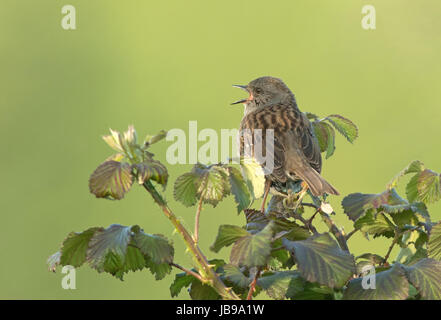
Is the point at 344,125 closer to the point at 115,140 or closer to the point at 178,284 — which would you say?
the point at 178,284

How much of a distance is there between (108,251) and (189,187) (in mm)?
265

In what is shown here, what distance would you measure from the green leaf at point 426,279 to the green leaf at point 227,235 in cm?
36

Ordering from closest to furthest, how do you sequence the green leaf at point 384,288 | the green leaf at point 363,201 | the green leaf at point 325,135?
1. the green leaf at point 384,288
2. the green leaf at point 363,201
3. the green leaf at point 325,135

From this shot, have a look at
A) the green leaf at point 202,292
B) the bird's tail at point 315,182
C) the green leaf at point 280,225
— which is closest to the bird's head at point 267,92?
the bird's tail at point 315,182

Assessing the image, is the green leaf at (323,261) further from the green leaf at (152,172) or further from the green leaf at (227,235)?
the green leaf at (152,172)

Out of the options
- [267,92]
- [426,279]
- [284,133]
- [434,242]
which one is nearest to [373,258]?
[434,242]

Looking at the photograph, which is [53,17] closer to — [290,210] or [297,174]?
[297,174]

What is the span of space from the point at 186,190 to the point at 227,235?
0.20 metres

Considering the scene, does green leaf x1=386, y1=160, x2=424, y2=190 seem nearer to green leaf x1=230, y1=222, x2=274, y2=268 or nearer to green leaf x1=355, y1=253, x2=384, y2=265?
green leaf x1=355, y1=253, x2=384, y2=265

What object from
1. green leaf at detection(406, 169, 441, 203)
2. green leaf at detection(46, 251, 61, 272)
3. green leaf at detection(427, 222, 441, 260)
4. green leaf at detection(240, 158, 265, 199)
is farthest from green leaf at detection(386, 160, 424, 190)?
green leaf at detection(46, 251, 61, 272)

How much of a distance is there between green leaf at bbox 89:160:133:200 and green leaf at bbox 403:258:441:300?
24.4 inches

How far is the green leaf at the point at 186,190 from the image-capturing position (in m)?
1.51

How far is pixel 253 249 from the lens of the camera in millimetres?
1297

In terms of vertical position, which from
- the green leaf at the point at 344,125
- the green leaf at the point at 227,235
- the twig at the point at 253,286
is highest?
the green leaf at the point at 344,125
